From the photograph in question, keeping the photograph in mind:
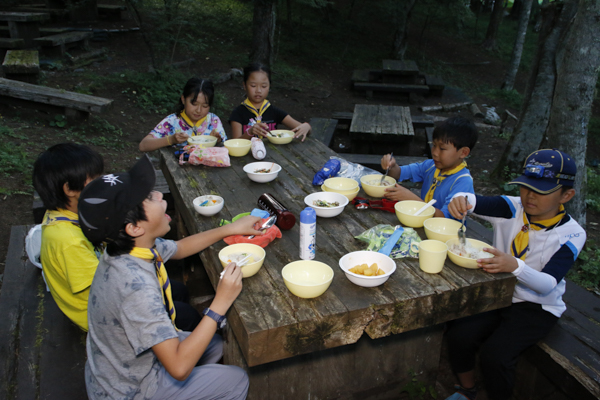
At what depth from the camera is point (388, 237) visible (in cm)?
220

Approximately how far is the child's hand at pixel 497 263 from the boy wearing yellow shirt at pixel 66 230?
1913 millimetres

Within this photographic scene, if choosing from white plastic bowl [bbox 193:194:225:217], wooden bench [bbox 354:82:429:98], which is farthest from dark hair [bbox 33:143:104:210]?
wooden bench [bbox 354:82:429:98]

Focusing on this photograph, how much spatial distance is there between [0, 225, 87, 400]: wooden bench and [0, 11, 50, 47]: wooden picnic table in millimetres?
7689

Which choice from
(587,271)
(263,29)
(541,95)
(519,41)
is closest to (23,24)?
(263,29)

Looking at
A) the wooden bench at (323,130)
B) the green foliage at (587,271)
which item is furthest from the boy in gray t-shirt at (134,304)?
the wooden bench at (323,130)

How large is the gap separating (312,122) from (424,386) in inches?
188

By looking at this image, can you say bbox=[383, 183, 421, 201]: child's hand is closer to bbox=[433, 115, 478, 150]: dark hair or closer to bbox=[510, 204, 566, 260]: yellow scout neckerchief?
bbox=[433, 115, 478, 150]: dark hair

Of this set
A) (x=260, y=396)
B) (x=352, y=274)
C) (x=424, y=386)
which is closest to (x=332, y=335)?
(x=352, y=274)

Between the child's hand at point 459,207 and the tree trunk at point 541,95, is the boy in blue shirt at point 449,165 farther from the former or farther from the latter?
the tree trunk at point 541,95

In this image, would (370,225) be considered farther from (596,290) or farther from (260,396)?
(596,290)

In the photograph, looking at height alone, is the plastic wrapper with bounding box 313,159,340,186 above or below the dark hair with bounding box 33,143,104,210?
below

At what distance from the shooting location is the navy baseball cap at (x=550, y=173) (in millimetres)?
2162

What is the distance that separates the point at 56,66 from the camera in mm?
8641

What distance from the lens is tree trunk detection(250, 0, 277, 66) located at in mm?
10961
